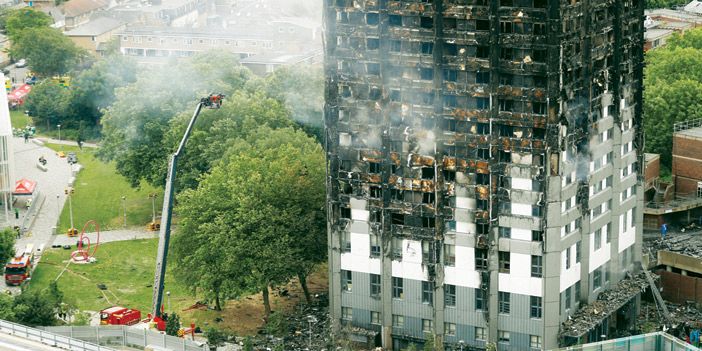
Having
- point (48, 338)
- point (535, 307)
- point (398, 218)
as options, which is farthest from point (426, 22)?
point (48, 338)

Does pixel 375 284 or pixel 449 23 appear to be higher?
pixel 449 23

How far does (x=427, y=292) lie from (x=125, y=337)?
99.7 feet

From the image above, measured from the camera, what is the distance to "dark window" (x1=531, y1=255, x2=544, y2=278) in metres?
133

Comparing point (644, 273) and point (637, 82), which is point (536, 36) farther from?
A: point (644, 273)

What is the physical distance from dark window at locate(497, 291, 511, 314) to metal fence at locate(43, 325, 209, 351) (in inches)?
1145

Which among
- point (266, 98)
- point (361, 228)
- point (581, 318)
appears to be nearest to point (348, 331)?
point (361, 228)

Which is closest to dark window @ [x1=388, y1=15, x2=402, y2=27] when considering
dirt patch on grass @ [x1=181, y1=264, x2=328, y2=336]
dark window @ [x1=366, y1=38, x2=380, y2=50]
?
dark window @ [x1=366, y1=38, x2=380, y2=50]

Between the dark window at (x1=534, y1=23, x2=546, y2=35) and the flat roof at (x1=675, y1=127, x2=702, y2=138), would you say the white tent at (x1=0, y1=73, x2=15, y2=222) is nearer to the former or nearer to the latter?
the dark window at (x1=534, y1=23, x2=546, y2=35)

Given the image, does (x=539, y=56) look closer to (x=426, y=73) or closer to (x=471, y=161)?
(x=426, y=73)

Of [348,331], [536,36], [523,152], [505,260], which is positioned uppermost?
[536,36]

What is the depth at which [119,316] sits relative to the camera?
484 ft

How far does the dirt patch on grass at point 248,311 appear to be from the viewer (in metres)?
150

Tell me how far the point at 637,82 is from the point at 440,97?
25.3m

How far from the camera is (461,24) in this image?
131 m
